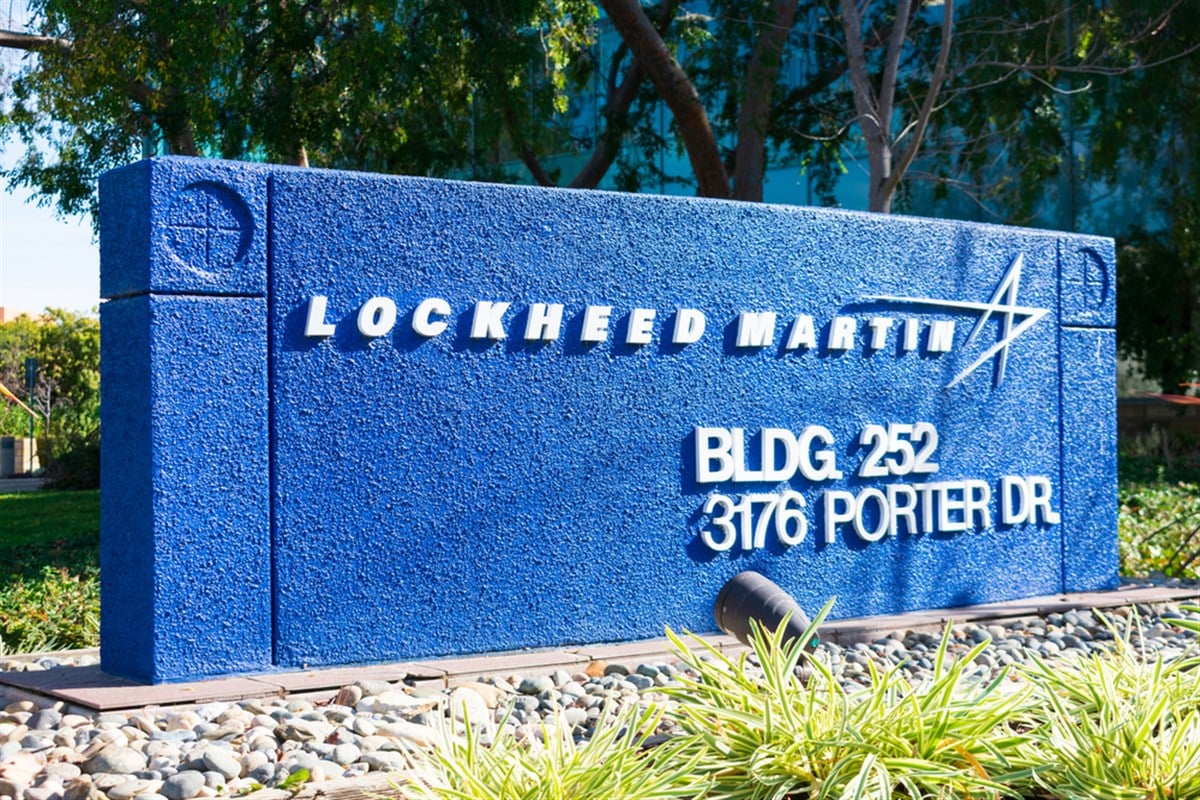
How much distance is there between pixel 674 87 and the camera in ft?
47.6

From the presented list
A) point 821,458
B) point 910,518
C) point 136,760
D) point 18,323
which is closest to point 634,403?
point 821,458

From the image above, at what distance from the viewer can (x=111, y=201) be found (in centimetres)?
622

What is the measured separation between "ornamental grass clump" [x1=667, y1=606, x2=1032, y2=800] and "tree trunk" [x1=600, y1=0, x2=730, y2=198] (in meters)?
10.9

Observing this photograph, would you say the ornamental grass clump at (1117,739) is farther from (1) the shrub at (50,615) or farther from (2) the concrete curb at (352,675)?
(1) the shrub at (50,615)

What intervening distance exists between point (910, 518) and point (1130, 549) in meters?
4.27

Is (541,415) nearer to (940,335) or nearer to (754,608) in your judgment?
(754,608)

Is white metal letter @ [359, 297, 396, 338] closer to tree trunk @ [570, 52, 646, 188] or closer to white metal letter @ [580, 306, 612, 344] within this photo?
white metal letter @ [580, 306, 612, 344]

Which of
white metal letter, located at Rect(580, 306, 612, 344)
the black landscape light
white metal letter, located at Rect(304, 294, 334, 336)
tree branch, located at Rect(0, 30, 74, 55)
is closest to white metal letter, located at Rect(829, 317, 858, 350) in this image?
white metal letter, located at Rect(580, 306, 612, 344)

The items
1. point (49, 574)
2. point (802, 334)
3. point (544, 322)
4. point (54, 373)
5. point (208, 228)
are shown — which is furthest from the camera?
point (54, 373)

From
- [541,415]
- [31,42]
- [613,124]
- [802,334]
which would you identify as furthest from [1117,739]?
[613,124]

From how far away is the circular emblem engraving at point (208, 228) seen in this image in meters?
6.01

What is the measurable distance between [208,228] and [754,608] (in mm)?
2903

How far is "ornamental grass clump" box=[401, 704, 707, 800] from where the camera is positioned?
3.76 m

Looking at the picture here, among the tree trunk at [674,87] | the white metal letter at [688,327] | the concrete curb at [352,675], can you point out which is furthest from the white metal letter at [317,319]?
the tree trunk at [674,87]
